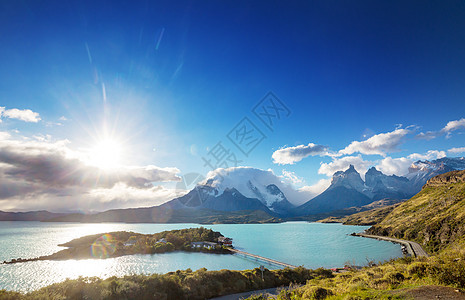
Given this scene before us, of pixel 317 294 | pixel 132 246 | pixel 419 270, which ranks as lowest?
pixel 132 246

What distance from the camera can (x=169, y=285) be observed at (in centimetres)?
3112

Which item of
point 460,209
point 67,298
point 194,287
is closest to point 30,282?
point 67,298

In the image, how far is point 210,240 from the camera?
347 ft

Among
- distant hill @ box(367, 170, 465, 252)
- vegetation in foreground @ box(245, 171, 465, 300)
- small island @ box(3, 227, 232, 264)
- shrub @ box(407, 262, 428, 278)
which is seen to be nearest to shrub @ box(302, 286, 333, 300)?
vegetation in foreground @ box(245, 171, 465, 300)

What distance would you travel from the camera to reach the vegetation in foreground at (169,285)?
24.9m

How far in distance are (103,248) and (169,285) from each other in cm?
7068

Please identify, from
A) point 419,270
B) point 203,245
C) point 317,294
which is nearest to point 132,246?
point 203,245

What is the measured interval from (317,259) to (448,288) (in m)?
63.3

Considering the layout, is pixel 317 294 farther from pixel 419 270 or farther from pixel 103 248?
pixel 103 248

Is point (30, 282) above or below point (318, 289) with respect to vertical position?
below

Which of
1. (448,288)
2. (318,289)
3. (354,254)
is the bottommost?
(354,254)

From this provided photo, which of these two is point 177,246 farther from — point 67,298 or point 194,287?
point 67,298

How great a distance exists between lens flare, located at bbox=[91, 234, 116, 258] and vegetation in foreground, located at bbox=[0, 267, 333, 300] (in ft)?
199

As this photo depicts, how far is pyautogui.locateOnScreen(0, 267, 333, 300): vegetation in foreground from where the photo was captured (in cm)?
2494
